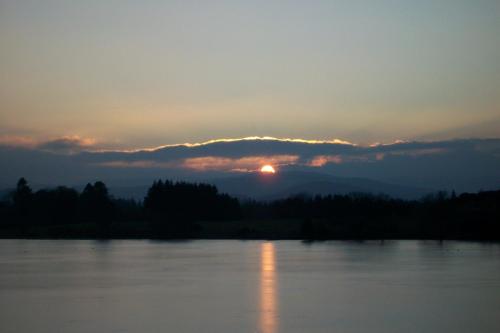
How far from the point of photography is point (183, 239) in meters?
85.1

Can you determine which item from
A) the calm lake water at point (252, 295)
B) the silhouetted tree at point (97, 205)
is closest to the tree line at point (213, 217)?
the silhouetted tree at point (97, 205)

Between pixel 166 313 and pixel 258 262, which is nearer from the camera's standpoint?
pixel 166 313

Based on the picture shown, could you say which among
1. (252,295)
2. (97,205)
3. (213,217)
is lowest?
(252,295)

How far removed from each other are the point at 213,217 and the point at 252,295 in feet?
219

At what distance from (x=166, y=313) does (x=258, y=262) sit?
22.0 meters

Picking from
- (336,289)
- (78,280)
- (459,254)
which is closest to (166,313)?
(336,289)

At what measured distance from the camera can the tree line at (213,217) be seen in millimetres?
78812

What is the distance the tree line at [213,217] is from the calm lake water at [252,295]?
3198 centimetres

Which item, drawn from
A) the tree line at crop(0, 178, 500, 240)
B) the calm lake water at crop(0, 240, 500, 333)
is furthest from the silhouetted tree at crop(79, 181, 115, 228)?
the calm lake water at crop(0, 240, 500, 333)

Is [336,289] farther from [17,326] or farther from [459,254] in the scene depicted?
[459,254]

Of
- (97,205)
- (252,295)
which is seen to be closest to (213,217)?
(97,205)

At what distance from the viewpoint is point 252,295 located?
91.2 ft

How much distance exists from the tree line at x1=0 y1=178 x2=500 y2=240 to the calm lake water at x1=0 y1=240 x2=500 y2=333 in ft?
105

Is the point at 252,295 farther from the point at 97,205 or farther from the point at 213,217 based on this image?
the point at 213,217
